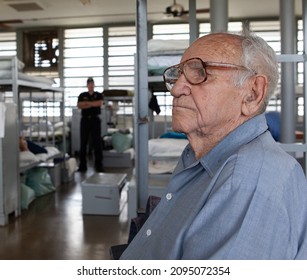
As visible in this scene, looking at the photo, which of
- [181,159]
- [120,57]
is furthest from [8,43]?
[181,159]

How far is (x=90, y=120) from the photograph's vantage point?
20.1 feet

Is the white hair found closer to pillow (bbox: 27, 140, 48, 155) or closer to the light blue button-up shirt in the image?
the light blue button-up shirt

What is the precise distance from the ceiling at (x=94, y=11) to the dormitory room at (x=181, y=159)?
0.06 metres

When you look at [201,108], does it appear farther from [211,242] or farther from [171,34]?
[171,34]

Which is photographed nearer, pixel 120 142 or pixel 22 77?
pixel 22 77

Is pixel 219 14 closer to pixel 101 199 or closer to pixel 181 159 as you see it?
pixel 181 159

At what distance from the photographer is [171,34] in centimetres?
866

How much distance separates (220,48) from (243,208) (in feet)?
1.38

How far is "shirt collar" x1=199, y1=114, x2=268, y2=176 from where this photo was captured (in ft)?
3.03

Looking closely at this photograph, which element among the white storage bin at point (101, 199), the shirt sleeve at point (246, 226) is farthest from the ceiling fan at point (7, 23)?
the shirt sleeve at point (246, 226)

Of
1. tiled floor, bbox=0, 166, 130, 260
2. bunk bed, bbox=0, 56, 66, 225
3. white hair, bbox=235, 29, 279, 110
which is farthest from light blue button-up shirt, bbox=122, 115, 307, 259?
bunk bed, bbox=0, 56, 66, 225

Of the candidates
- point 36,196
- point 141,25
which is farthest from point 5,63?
point 141,25

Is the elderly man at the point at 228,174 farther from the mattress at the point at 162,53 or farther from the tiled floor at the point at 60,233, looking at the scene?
the tiled floor at the point at 60,233

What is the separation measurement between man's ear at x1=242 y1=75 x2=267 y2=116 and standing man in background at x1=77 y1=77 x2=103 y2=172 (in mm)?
5046
